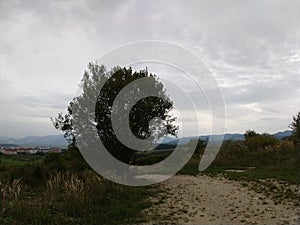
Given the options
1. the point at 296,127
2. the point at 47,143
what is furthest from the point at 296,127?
the point at 47,143

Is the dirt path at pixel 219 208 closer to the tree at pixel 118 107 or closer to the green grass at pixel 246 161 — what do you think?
the tree at pixel 118 107

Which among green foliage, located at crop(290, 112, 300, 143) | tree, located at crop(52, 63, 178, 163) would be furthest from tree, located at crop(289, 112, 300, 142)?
tree, located at crop(52, 63, 178, 163)

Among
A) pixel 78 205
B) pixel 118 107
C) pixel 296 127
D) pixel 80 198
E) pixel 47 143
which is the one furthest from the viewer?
pixel 47 143

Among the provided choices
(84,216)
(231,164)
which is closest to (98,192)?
(84,216)

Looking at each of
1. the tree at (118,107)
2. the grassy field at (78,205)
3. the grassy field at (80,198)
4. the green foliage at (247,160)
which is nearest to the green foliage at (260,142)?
the green foliage at (247,160)

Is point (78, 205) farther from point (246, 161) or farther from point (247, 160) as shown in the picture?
point (247, 160)

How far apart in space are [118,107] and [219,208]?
22.3 ft

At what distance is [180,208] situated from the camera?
982 cm

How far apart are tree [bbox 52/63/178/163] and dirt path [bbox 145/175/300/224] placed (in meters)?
3.07

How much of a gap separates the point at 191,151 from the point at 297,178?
1636 cm

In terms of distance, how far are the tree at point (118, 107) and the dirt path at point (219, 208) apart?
307 cm

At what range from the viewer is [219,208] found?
969cm

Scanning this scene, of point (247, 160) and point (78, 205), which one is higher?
point (247, 160)

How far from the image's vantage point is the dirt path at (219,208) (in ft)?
26.8
